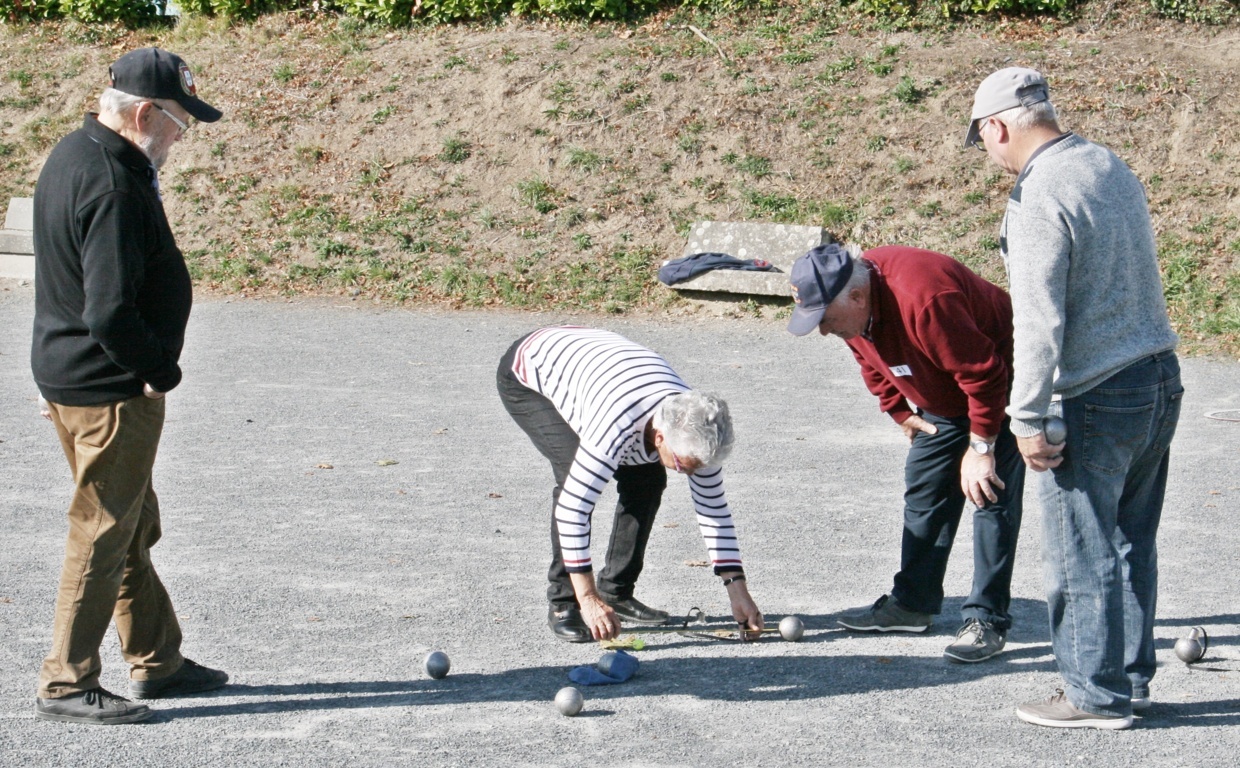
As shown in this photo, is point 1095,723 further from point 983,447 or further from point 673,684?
point 673,684

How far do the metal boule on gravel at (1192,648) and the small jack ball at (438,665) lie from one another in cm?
257

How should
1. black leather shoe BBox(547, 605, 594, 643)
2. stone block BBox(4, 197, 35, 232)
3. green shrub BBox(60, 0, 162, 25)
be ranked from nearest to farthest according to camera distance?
black leather shoe BBox(547, 605, 594, 643) < stone block BBox(4, 197, 35, 232) < green shrub BBox(60, 0, 162, 25)

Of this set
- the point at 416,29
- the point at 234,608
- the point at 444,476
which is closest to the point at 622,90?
the point at 416,29

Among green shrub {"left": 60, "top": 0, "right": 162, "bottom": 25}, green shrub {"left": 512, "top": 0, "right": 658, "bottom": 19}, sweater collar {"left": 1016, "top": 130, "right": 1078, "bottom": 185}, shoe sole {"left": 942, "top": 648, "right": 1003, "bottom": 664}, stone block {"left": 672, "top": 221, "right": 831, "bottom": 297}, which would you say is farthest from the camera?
green shrub {"left": 60, "top": 0, "right": 162, "bottom": 25}

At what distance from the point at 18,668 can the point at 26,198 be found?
12.8m

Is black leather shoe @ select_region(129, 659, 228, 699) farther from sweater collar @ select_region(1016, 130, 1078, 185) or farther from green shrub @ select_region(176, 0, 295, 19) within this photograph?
green shrub @ select_region(176, 0, 295, 19)

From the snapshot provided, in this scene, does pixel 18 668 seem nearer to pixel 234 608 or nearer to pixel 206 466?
pixel 234 608

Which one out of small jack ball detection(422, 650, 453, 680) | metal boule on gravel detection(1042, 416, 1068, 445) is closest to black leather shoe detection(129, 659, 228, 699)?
small jack ball detection(422, 650, 453, 680)

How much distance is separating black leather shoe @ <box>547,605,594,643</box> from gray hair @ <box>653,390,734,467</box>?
3.71 ft

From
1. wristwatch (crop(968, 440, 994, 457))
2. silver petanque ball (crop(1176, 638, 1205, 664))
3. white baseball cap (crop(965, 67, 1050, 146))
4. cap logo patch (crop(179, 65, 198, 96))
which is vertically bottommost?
silver petanque ball (crop(1176, 638, 1205, 664))

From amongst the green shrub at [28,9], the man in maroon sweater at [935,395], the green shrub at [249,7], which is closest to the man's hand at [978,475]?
the man in maroon sweater at [935,395]

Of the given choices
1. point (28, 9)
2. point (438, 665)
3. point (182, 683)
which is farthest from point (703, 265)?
point (28, 9)

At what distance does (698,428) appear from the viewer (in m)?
3.98

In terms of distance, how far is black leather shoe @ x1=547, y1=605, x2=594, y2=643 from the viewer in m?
4.88
